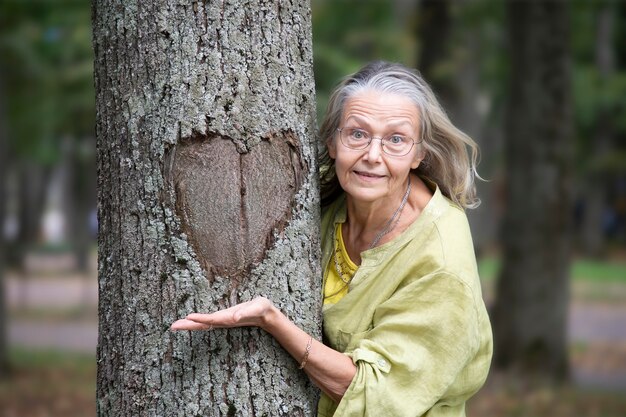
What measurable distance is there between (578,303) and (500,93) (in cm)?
849

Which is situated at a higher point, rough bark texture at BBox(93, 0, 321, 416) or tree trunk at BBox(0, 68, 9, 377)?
rough bark texture at BBox(93, 0, 321, 416)

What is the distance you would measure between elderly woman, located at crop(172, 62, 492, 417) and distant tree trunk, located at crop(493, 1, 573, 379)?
7.54 m

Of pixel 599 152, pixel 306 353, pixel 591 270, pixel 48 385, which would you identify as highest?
pixel 306 353

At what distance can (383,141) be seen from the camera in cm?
271

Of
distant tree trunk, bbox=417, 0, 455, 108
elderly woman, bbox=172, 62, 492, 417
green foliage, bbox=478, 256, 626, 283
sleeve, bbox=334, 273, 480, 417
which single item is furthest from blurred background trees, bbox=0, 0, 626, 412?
sleeve, bbox=334, 273, 480, 417

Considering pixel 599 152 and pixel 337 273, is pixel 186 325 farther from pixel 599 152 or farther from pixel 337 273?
pixel 599 152

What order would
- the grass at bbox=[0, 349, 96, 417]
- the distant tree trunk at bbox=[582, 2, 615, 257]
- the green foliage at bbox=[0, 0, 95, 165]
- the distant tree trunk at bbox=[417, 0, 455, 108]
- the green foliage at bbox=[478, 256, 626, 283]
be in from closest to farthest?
the grass at bbox=[0, 349, 96, 417] < the distant tree trunk at bbox=[417, 0, 455, 108] < the green foliage at bbox=[0, 0, 95, 165] < the green foliage at bbox=[478, 256, 626, 283] < the distant tree trunk at bbox=[582, 2, 615, 257]

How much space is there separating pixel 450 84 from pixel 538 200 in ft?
5.99

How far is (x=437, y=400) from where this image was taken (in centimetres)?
262

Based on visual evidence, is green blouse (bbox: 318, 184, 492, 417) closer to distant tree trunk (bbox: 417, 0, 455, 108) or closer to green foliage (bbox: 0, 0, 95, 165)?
distant tree trunk (bbox: 417, 0, 455, 108)

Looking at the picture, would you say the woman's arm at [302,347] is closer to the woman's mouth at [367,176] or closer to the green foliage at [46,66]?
the woman's mouth at [367,176]

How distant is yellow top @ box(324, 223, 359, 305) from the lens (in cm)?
282

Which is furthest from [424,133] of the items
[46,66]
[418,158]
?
[46,66]

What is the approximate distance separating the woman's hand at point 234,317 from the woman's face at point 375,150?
47 centimetres
